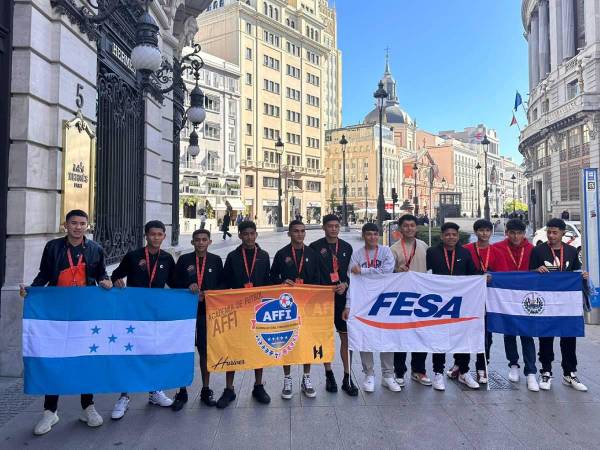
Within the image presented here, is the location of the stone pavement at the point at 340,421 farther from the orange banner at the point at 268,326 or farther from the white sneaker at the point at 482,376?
the orange banner at the point at 268,326

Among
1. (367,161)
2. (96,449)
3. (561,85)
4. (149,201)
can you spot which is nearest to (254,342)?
(96,449)

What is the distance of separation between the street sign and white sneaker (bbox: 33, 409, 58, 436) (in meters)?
8.75

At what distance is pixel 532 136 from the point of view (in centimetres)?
5994

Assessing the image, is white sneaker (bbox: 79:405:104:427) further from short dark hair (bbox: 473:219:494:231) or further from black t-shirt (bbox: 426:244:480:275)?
short dark hair (bbox: 473:219:494:231)

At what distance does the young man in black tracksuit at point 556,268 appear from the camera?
565 centimetres

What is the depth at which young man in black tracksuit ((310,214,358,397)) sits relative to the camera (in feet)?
18.2

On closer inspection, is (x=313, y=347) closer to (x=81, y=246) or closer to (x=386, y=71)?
(x=81, y=246)

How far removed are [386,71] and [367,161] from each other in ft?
233

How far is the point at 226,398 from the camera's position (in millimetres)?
5129

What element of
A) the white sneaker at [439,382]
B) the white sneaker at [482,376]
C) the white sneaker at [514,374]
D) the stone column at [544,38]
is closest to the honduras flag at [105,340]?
the white sneaker at [439,382]

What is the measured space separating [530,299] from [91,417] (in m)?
5.19

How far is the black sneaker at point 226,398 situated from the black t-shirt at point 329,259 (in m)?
1.62

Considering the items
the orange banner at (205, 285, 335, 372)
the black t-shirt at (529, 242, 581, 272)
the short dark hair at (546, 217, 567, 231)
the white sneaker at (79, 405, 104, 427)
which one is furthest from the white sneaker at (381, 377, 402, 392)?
the white sneaker at (79, 405, 104, 427)

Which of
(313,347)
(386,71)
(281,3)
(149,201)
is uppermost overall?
(386,71)
